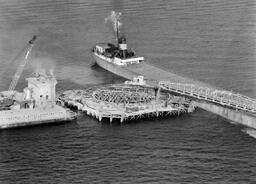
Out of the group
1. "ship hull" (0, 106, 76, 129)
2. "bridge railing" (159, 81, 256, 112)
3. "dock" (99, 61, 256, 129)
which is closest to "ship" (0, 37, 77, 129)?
"ship hull" (0, 106, 76, 129)

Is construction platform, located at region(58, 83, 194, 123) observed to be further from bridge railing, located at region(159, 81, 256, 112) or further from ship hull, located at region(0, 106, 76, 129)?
ship hull, located at region(0, 106, 76, 129)

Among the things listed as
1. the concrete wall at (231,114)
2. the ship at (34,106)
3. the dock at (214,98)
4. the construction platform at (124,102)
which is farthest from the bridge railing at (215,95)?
the ship at (34,106)

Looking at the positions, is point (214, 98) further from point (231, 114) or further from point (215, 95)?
point (231, 114)

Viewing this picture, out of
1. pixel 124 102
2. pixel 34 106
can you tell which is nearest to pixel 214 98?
pixel 124 102

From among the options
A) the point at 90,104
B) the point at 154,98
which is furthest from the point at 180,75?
the point at 90,104

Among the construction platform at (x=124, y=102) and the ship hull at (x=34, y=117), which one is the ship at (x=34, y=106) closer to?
the ship hull at (x=34, y=117)

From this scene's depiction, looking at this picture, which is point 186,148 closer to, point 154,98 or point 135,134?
point 135,134
